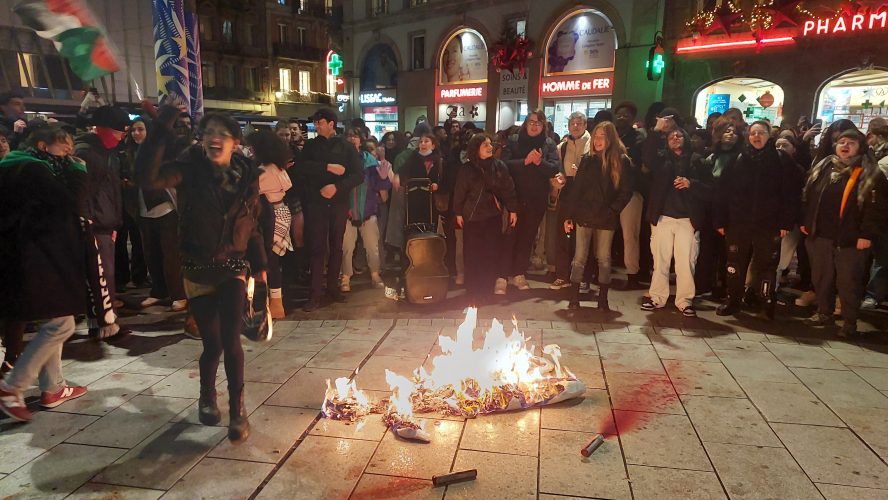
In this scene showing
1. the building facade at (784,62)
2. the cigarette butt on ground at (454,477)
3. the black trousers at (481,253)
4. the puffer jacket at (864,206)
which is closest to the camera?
the cigarette butt on ground at (454,477)

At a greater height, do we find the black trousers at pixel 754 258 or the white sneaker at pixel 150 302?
the black trousers at pixel 754 258

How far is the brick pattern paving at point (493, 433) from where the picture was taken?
342cm

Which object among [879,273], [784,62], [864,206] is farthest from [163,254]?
[784,62]

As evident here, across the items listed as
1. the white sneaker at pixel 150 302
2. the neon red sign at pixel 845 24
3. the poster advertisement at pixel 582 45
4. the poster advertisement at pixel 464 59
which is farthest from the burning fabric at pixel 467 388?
the poster advertisement at pixel 464 59

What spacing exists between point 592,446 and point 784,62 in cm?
1593

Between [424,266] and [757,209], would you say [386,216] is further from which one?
[757,209]

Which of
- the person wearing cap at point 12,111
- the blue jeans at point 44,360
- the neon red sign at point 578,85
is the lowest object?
the blue jeans at point 44,360

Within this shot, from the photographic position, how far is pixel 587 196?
689 centimetres

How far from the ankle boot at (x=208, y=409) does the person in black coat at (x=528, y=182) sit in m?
4.62

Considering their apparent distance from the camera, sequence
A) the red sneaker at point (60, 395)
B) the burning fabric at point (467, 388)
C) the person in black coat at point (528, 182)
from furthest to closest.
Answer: the person in black coat at point (528, 182) → the red sneaker at point (60, 395) → the burning fabric at point (467, 388)

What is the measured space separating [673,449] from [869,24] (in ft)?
49.5

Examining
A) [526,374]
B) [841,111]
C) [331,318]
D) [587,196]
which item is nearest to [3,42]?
[331,318]

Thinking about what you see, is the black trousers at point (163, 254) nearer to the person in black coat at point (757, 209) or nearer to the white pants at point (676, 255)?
the white pants at point (676, 255)

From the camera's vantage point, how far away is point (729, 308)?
7098 mm
